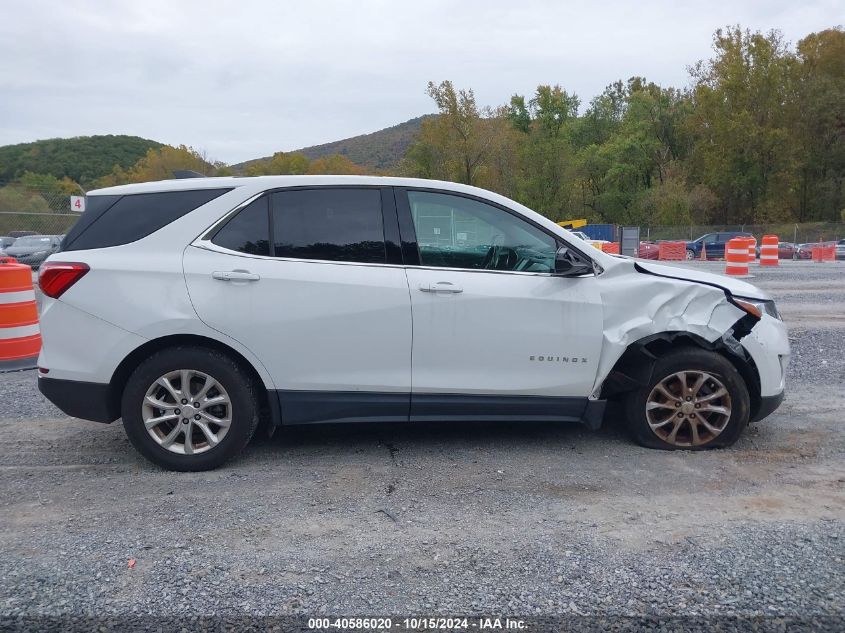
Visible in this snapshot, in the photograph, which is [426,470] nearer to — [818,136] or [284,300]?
[284,300]

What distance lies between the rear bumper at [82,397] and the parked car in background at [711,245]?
39.0 meters

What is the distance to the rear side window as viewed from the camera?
14.6 feet

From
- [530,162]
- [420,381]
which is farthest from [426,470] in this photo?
[530,162]

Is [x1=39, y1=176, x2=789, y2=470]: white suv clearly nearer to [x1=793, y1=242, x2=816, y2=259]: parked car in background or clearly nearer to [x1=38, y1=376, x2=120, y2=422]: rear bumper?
[x1=38, y1=376, x2=120, y2=422]: rear bumper

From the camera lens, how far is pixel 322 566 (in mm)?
3172

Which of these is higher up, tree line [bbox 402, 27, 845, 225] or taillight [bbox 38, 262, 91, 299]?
tree line [bbox 402, 27, 845, 225]

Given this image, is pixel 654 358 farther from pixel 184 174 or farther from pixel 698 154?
pixel 698 154

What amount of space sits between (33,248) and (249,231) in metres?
22.9

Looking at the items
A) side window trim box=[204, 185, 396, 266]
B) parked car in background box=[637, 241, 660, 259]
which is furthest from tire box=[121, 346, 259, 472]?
parked car in background box=[637, 241, 660, 259]

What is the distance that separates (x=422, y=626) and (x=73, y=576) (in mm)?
1603

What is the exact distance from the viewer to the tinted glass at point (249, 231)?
4.43m

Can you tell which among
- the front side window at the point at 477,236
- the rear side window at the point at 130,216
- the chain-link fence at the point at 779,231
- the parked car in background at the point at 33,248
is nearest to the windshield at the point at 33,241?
the parked car in background at the point at 33,248

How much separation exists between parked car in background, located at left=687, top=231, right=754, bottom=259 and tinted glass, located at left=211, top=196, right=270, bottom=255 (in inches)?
→ 1511

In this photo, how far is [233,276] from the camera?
4316 millimetres
